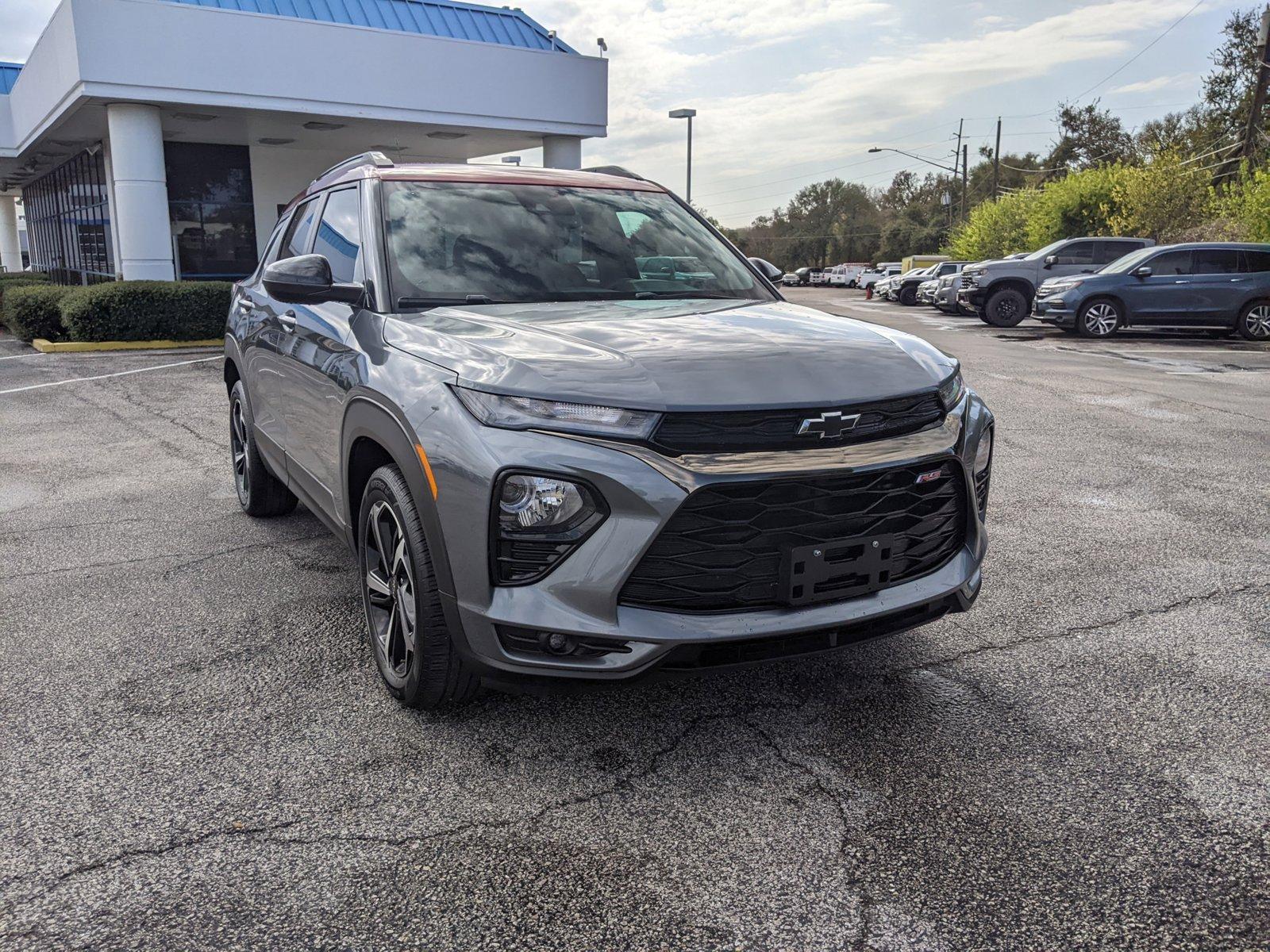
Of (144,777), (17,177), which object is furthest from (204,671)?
(17,177)

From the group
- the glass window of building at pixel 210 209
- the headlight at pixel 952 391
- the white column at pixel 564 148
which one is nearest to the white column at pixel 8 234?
the glass window of building at pixel 210 209

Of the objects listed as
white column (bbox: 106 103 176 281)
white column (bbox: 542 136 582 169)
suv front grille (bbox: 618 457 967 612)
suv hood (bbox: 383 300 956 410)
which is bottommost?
suv front grille (bbox: 618 457 967 612)

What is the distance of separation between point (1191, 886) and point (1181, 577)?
8.60 ft

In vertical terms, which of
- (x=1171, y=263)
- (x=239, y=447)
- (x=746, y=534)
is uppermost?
(x=1171, y=263)

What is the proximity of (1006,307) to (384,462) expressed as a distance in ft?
70.2

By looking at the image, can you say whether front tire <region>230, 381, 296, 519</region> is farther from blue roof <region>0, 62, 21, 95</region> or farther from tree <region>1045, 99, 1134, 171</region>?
tree <region>1045, 99, 1134, 171</region>

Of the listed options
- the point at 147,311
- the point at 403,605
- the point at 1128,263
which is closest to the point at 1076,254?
the point at 1128,263

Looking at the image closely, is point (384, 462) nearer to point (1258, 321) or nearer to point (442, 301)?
point (442, 301)

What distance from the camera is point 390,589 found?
3232 millimetres

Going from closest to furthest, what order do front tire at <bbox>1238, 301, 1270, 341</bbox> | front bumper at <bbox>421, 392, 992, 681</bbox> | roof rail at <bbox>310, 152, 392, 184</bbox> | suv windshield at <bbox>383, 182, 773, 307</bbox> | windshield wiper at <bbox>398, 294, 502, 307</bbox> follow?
front bumper at <bbox>421, 392, 992, 681</bbox>, windshield wiper at <bbox>398, 294, 502, 307</bbox>, suv windshield at <bbox>383, 182, 773, 307</bbox>, roof rail at <bbox>310, 152, 392, 184</bbox>, front tire at <bbox>1238, 301, 1270, 341</bbox>

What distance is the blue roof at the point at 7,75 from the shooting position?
92.6 ft

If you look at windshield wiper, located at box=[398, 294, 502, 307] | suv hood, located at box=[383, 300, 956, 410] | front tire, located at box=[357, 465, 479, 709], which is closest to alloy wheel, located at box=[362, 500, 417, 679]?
front tire, located at box=[357, 465, 479, 709]

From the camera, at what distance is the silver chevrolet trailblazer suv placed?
257 cm

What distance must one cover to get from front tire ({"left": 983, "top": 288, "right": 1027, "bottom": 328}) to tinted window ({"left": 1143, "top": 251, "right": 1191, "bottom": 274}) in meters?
4.08
